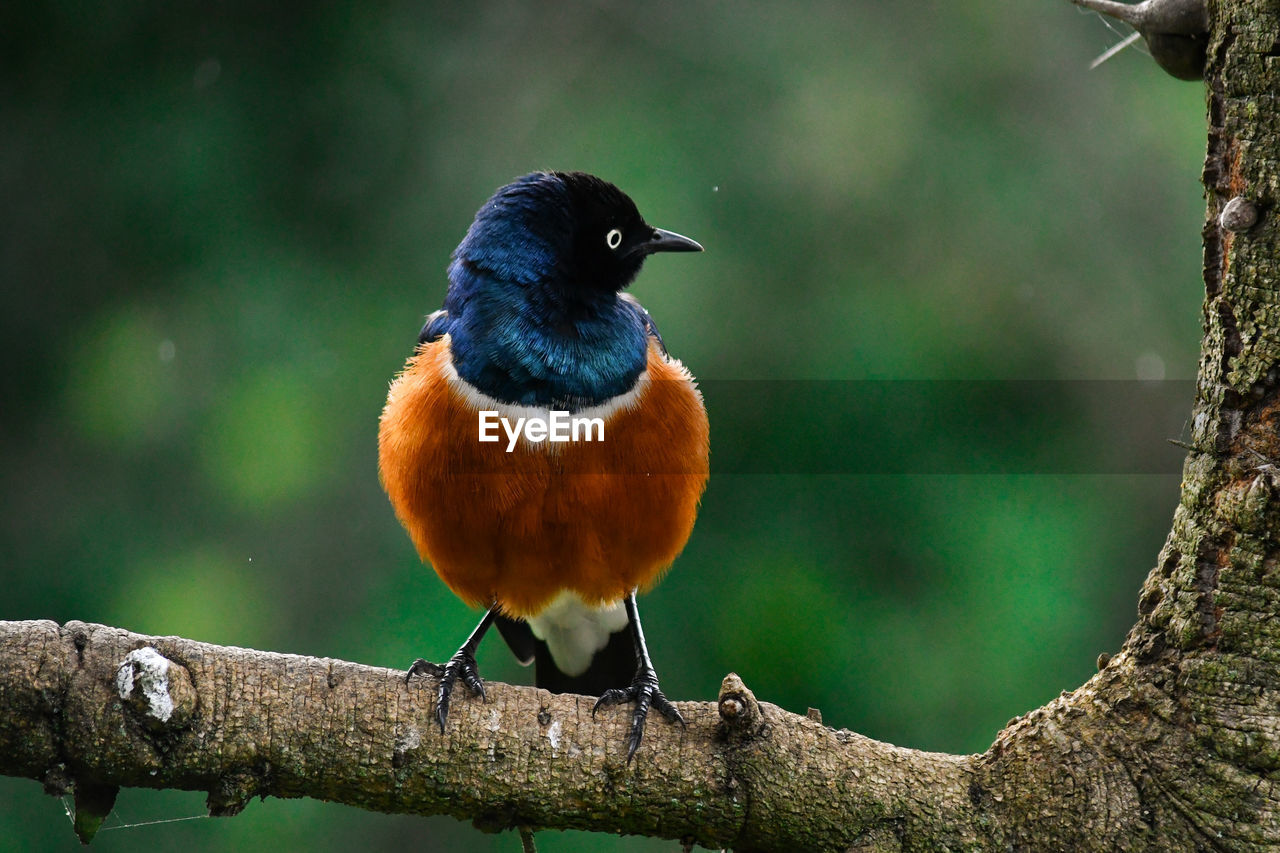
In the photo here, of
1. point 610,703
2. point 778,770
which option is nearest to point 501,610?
point 610,703

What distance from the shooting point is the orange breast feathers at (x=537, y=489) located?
352 centimetres

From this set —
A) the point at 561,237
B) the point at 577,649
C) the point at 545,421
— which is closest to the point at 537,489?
the point at 545,421

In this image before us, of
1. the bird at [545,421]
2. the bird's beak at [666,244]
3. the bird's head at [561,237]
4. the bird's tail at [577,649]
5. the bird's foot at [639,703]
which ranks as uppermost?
the bird's beak at [666,244]

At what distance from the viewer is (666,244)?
419 cm

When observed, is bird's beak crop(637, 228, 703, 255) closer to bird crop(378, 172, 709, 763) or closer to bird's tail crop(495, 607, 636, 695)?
bird crop(378, 172, 709, 763)

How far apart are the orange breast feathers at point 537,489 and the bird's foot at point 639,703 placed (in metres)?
0.45

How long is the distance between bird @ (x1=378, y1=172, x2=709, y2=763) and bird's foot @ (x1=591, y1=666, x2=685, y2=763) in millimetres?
44

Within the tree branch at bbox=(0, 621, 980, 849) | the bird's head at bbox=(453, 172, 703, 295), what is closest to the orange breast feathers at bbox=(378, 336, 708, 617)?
the bird's head at bbox=(453, 172, 703, 295)

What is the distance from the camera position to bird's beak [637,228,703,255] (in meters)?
4.12

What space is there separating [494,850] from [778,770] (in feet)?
10.3

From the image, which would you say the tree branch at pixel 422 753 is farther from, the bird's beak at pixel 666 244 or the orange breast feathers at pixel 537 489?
the bird's beak at pixel 666 244

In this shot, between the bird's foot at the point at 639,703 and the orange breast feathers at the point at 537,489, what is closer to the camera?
the bird's foot at the point at 639,703

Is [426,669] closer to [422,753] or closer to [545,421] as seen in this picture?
[422,753]

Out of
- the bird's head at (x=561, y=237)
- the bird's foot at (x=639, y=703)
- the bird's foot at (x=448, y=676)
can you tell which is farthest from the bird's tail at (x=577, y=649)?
the bird's head at (x=561, y=237)
